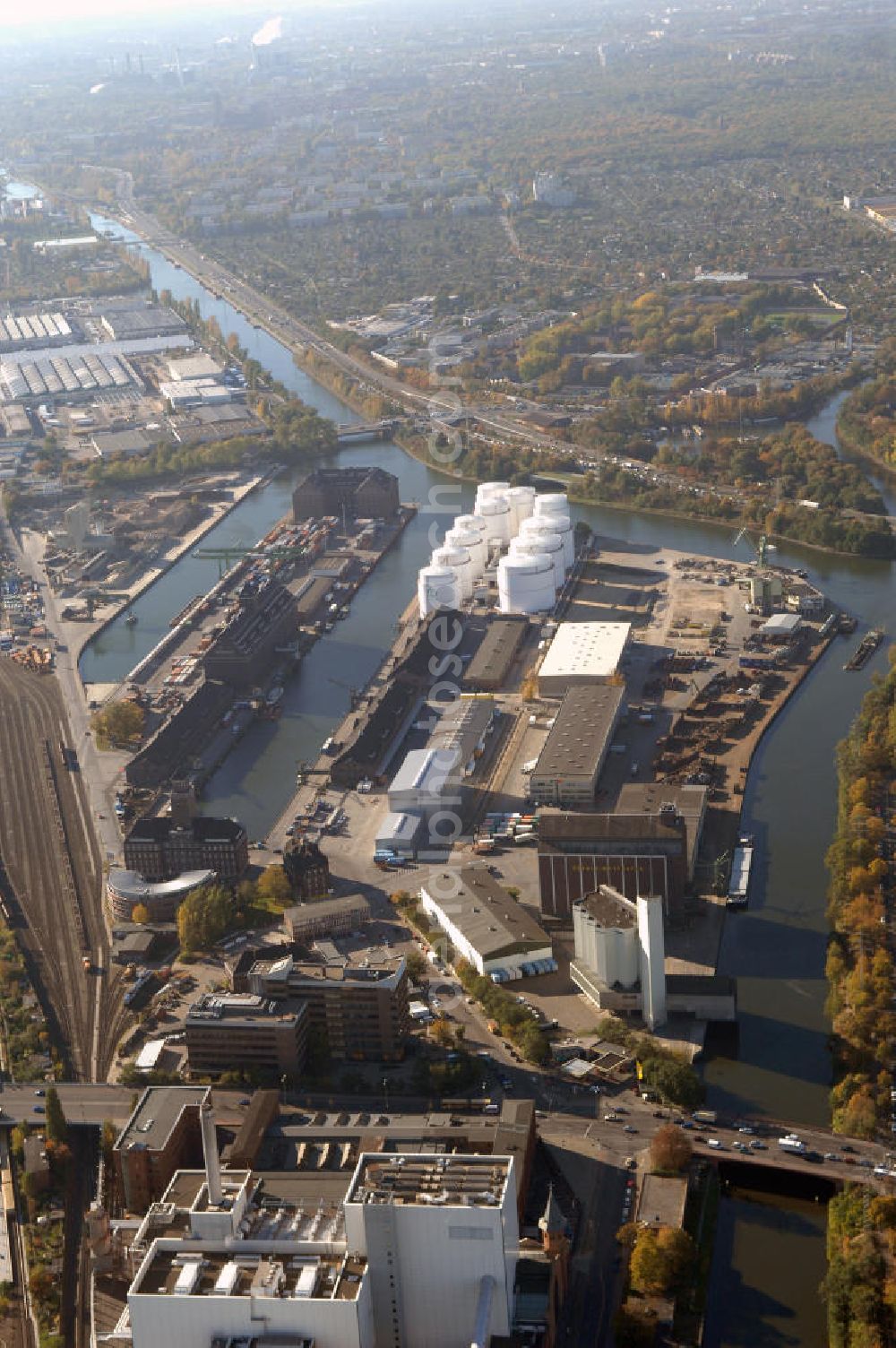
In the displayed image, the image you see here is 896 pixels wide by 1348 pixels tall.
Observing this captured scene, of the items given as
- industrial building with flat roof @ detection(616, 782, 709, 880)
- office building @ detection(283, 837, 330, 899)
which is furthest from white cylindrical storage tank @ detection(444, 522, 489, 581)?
office building @ detection(283, 837, 330, 899)

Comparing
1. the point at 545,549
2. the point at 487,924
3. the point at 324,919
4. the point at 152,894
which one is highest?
the point at 545,549

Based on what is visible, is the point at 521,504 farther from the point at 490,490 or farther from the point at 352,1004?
the point at 352,1004

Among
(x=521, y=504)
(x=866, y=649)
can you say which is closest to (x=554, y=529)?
(x=521, y=504)

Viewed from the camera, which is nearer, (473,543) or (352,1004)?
(352,1004)

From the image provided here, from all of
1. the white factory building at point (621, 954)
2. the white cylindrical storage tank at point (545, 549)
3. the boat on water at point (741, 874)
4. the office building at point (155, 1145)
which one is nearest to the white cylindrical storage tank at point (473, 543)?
the white cylindrical storage tank at point (545, 549)

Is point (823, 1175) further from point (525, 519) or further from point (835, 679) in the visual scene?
point (525, 519)

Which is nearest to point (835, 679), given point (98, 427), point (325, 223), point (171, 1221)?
point (171, 1221)
